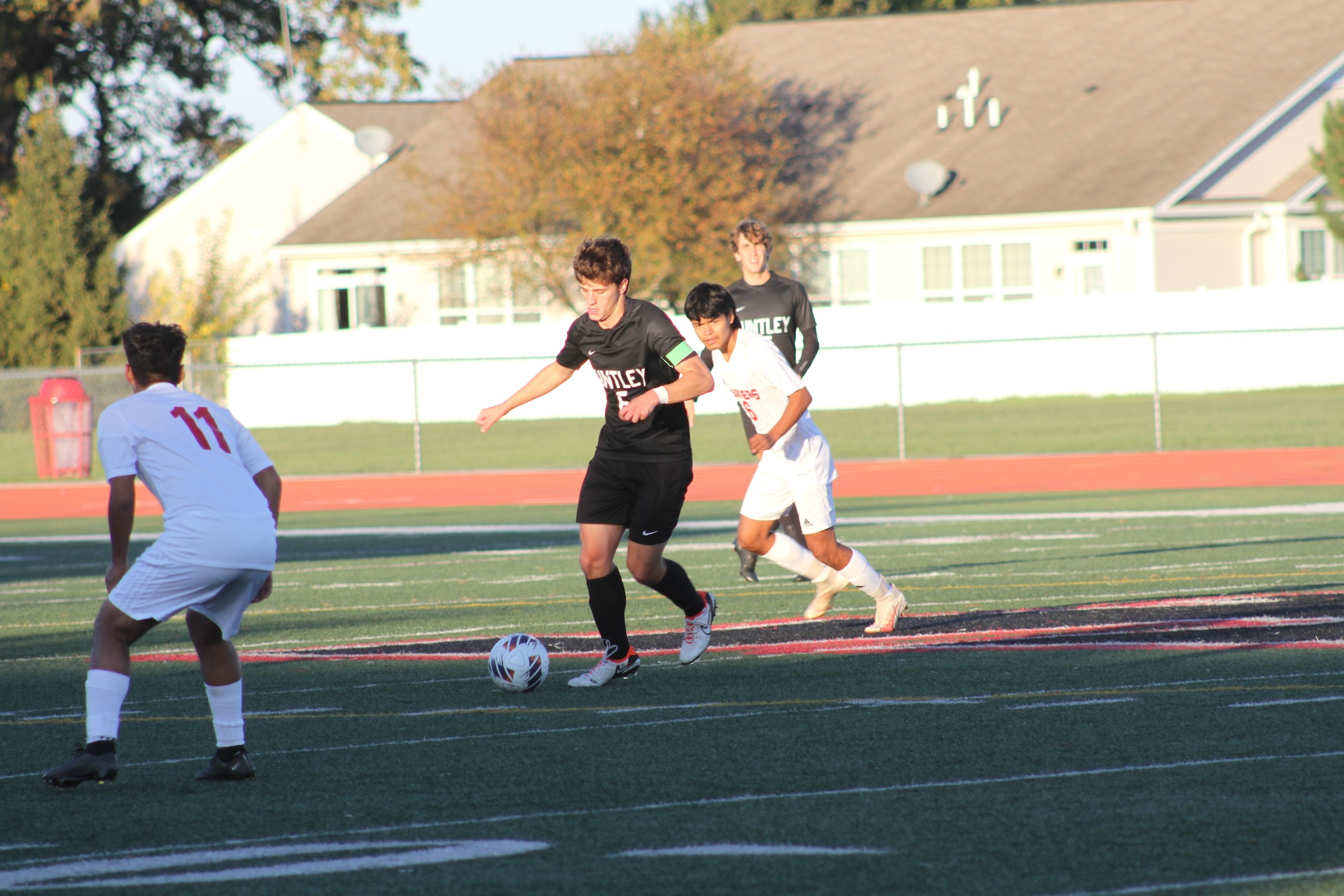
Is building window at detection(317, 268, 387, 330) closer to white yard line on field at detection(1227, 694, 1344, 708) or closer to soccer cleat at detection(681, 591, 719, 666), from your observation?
soccer cleat at detection(681, 591, 719, 666)

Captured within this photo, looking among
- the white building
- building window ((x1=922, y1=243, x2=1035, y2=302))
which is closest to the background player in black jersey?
the white building

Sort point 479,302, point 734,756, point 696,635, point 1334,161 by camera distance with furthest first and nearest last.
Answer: point 479,302 < point 1334,161 < point 696,635 < point 734,756

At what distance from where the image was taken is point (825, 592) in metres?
10.4

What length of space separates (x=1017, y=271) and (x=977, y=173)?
9.53ft

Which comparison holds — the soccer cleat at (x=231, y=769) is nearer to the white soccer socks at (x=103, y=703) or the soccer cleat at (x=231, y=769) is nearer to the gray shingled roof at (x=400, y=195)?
the white soccer socks at (x=103, y=703)

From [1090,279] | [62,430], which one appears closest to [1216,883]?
[62,430]

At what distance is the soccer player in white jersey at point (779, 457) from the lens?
936cm

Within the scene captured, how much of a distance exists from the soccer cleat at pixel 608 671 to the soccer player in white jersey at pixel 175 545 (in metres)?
2.26

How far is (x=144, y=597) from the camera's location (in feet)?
20.6

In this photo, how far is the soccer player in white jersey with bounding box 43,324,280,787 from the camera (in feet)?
20.6

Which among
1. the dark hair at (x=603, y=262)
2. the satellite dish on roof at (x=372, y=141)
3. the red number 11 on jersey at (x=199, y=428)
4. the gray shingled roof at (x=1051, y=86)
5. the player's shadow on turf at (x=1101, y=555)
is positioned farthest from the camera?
the satellite dish on roof at (x=372, y=141)

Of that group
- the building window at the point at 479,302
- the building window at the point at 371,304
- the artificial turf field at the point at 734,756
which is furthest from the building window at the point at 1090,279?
the artificial turf field at the point at 734,756

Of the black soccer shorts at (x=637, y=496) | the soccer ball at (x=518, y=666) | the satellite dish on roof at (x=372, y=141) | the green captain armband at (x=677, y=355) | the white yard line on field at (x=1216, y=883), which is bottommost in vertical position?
the white yard line on field at (x=1216, y=883)

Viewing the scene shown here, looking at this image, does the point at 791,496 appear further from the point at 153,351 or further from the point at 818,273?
the point at 818,273
